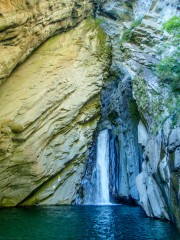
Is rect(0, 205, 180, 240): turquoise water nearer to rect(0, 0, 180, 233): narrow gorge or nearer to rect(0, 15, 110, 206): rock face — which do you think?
rect(0, 0, 180, 233): narrow gorge

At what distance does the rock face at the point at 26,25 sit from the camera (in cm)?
2009

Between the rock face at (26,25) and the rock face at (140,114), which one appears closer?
the rock face at (140,114)

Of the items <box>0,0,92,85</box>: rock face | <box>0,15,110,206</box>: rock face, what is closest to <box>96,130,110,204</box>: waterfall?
<box>0,15,110,206</box>: rock face

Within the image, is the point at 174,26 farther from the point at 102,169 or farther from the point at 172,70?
the point at 102,169

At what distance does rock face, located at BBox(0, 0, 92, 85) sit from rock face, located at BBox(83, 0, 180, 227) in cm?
503

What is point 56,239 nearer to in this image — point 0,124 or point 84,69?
point 0,124

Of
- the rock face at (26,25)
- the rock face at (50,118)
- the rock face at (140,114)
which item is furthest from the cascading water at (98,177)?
the rock face at (26,25)

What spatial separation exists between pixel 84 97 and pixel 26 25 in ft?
21.6

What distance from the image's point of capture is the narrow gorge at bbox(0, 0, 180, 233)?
65.7 ft

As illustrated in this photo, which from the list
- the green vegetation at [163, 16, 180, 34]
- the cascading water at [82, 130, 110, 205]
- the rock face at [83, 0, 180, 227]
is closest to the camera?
the rock face at [83, 0, 180, 227]

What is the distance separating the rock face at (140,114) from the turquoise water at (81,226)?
1341 millimetres

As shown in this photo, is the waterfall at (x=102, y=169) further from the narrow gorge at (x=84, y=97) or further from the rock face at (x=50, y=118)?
the rock face at (x=50, y=118)

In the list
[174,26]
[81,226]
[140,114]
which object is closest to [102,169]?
[140,114]

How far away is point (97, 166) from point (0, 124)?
8.22m
